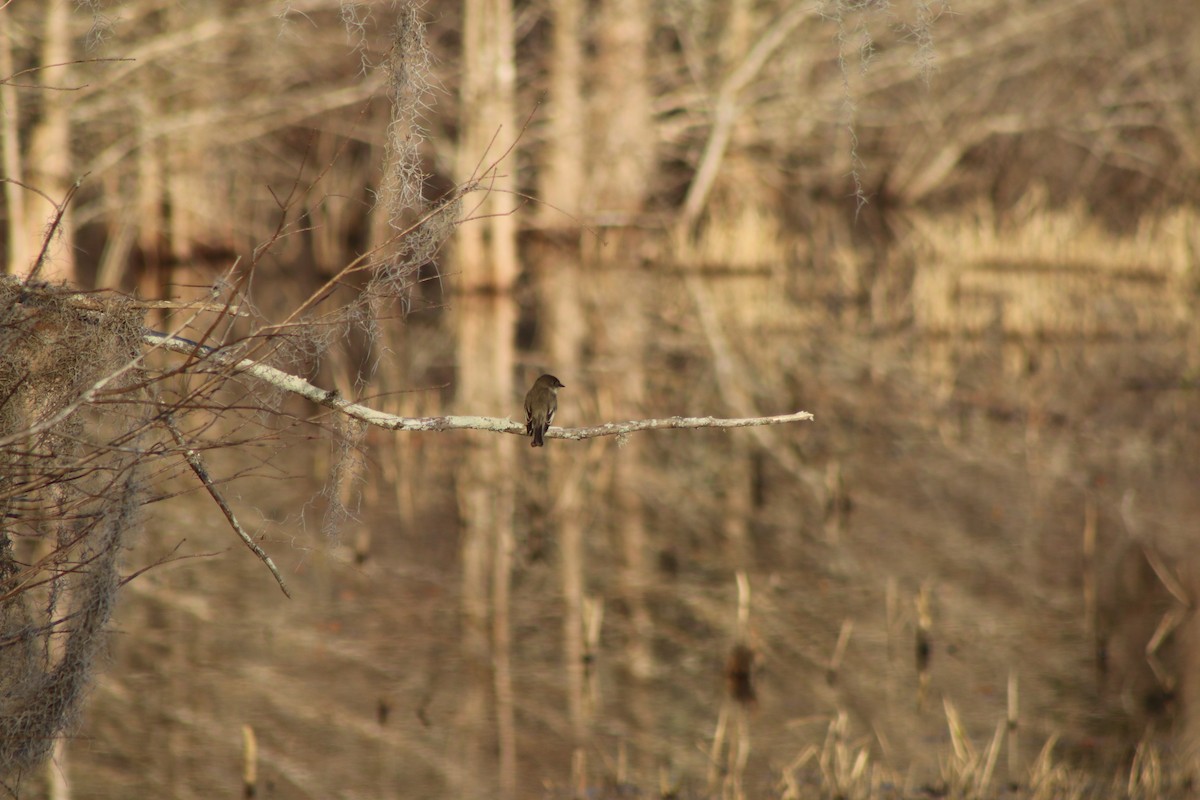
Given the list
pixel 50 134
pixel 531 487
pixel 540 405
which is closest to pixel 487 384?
pixel 531 487

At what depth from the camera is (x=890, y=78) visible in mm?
20312

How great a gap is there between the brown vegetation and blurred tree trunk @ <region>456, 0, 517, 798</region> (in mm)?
31

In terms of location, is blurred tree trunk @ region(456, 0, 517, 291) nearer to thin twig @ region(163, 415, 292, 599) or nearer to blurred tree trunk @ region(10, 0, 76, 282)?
blurred tree trunk @ region(10, 0, 76, 282)

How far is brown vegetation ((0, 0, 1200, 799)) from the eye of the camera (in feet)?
8.66

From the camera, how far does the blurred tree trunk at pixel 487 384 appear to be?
520cm

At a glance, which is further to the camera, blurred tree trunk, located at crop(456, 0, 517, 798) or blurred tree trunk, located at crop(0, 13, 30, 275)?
blurred tree trunk, located at crop(0, 13, 30, 275)

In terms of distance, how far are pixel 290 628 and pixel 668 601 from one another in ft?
5.40

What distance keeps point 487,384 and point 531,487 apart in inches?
118

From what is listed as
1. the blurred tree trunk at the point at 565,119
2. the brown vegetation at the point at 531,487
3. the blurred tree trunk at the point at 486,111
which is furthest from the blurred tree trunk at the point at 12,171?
the blurred tree trunk at the point at 565,119

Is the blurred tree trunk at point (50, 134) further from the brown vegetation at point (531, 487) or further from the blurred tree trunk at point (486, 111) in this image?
the blurred tree trunk at point (486, 111)

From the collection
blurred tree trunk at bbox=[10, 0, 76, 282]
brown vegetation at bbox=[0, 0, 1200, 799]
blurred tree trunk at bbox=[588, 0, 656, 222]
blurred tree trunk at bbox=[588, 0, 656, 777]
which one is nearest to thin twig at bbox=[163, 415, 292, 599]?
brown vegetation at bbox=[0, 0, 1200, 799]

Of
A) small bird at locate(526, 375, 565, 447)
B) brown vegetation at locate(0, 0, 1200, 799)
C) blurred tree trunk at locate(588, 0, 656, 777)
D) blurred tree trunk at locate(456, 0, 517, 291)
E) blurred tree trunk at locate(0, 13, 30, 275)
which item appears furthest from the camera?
blurred tree trunk at locate(588, 0, 656, 777)

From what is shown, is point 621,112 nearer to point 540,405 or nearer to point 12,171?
point 12,171

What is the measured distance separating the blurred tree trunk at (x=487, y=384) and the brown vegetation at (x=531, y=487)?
31mm
